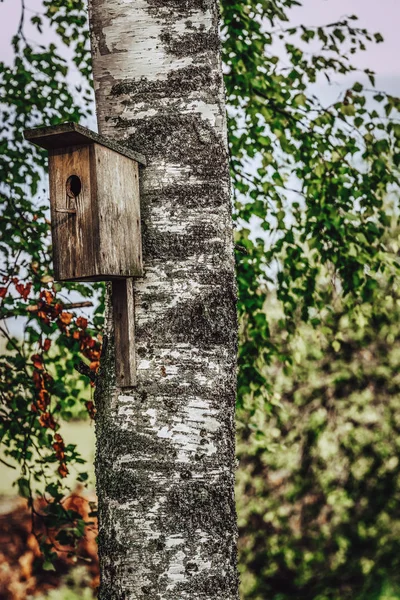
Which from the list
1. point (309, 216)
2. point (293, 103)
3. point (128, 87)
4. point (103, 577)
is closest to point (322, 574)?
point (309, 216)

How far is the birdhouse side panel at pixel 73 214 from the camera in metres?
1.93

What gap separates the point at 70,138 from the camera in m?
1.92

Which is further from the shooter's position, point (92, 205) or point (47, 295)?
point (47, 295)

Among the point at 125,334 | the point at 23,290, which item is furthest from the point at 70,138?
the point at 23,290

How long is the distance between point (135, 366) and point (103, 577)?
550 mm

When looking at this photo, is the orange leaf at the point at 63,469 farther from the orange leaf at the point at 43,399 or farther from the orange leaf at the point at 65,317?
the orange leaf at the point at 65,317

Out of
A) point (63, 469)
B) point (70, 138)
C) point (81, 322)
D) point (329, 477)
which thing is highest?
point (70, 138)

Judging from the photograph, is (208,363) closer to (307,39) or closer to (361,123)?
(361,123)

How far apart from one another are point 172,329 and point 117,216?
321 millimetres

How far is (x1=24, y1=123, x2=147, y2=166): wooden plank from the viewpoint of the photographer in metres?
1.85

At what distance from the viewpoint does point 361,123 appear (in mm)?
3986

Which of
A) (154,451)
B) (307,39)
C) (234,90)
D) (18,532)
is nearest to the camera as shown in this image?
(154,451)

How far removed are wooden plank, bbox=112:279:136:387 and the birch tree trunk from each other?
0.07 feet

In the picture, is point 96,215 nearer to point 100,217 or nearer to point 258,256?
point 100,217
